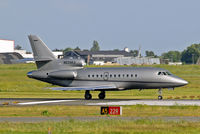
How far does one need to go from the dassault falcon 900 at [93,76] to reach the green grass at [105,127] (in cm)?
1994

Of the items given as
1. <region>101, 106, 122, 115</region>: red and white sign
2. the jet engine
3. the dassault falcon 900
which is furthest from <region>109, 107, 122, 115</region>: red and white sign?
the jet engine

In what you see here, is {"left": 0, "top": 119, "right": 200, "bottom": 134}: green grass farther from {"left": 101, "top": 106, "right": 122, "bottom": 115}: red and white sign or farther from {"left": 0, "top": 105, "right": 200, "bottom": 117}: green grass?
Result: {"left": 0, "top": 105, "right": 200, "bottom": 117}: green grass

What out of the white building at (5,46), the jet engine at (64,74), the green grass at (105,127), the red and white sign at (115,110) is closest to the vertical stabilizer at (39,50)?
the jet engine at (64,74)

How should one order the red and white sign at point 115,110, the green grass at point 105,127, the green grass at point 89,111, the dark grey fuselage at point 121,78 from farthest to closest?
1. the dark grey fuselage at point 121,78
2. the green grass at point 89,111
3. the red and white sign at point 115,110
4. the green grass at point 105,127

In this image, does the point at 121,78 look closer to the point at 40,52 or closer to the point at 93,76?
the point at 93,76

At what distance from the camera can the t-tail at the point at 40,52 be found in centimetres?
5169

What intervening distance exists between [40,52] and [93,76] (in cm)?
648

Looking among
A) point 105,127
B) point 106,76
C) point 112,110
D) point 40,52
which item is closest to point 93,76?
point 106,76

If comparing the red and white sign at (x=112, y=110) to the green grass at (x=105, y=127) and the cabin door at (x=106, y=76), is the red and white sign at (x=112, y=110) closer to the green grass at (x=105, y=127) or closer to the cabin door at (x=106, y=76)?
the green grass at (x=105, y=127)

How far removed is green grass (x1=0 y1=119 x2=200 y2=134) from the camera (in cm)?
2523

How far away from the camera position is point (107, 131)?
25250 millimetres

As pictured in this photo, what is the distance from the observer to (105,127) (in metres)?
26.7

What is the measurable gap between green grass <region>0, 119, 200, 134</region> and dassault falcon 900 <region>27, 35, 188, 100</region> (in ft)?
65.4

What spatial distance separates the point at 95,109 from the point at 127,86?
12163 millimetres
